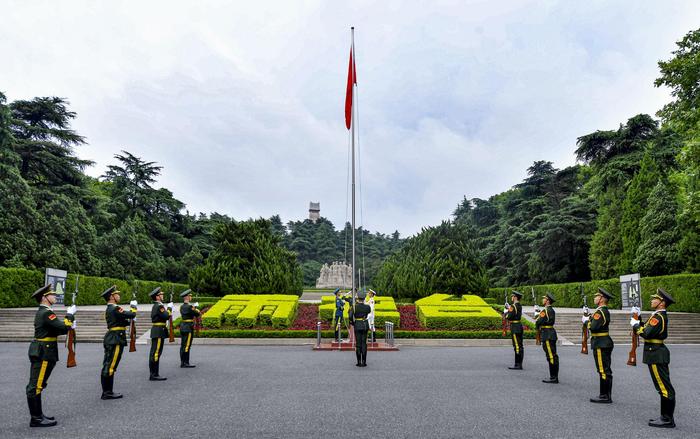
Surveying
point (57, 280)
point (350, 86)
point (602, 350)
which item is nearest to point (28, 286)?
point (57, 280)

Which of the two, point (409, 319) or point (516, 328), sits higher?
point (516, 328)

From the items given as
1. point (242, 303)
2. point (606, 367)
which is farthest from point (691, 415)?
point (242, 303)

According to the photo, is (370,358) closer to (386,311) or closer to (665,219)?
(386,311)

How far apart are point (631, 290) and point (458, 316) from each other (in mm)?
10571

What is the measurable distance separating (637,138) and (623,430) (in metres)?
43.1

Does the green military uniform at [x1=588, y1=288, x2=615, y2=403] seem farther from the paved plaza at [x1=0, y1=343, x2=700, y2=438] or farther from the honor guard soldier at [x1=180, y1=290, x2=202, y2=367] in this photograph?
the honor guard soldier at [x1=180, y1=290, x2=202, y2=367]

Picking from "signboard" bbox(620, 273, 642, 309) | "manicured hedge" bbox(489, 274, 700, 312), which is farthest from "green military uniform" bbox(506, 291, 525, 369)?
"signboard" bbox(620, 273, 642, 309)

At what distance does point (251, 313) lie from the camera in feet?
72.9

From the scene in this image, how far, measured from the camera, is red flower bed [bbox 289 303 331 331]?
71.2 ft

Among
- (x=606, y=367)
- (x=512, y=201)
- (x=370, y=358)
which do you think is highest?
(x=512, y=201)

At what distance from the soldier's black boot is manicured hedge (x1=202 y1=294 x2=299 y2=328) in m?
14.5

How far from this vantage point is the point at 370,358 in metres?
14.8

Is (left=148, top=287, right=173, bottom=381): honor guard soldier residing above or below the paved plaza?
above

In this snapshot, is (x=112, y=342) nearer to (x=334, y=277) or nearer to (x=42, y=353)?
(x=42, y=353)
